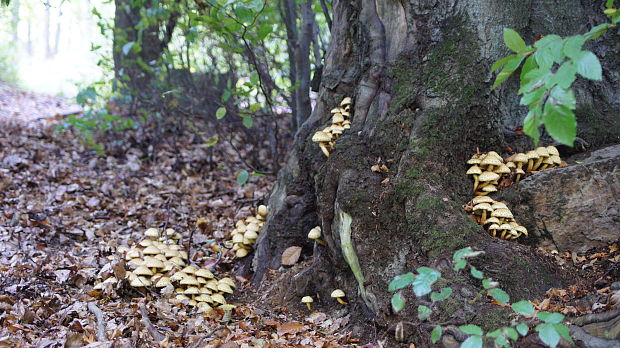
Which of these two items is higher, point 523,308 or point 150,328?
point 523,308

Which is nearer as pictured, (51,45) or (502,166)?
(502,166)

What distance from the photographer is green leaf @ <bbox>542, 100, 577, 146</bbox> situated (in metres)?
1.70

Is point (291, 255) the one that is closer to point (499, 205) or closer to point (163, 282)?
point (163, 282)

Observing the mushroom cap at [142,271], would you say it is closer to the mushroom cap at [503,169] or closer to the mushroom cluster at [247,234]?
the mushroom cluster at [247,234]

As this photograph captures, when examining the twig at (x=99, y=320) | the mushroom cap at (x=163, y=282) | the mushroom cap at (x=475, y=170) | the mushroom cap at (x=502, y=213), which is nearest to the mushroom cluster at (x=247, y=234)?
the mushroom cap at (x=163, y=282)

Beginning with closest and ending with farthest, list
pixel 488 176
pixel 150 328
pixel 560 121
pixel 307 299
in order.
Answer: pixel 560 121, pixel 150 328, pixel 488 176, pixel 307 299

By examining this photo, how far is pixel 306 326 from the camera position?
3619mm

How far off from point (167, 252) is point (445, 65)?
3.09 m

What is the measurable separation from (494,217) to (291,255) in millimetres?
1905

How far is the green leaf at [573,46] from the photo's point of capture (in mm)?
1795

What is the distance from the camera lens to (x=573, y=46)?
5.94ft

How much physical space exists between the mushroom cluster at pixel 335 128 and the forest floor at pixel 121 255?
133cm

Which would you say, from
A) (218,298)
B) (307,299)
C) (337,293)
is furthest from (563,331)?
(218,298)

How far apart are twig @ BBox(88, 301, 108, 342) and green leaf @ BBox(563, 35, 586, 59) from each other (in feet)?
10.1
